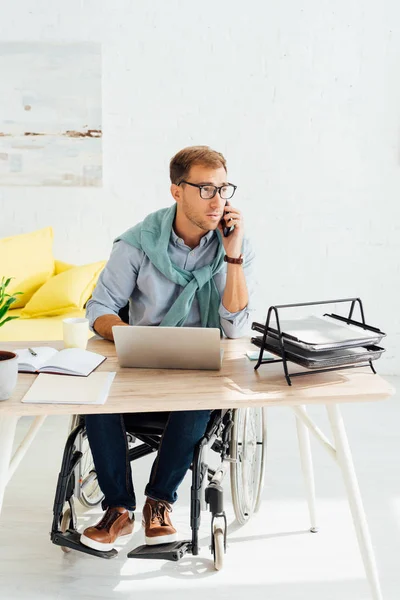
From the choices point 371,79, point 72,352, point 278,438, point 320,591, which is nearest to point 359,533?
point 320,591

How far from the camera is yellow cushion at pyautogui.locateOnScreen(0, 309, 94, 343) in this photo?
10.3 feet

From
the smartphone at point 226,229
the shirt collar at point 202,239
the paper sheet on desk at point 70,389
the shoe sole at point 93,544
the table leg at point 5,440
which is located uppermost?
the smartphone at point 226,229

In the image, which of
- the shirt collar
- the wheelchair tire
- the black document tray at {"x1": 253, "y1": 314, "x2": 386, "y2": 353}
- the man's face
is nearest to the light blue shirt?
the shirt collar

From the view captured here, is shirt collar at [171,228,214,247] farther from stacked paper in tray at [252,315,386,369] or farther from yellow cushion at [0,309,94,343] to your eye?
yellow cushion at [0,309,94,343]

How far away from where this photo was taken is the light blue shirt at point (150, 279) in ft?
7.12

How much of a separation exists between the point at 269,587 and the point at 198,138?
103 inches

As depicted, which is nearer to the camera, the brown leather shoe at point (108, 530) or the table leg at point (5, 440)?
the table leg at point (5, 440)

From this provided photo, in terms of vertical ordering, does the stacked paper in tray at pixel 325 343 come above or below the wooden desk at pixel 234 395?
above

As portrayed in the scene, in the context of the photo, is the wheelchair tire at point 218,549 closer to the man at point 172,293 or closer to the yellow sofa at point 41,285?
the man at point 172,293

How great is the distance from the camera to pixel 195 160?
6.87ft

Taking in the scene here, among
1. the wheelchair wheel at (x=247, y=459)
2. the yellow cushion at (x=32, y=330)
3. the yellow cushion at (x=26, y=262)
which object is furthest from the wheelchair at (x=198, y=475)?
the yellow cushion at (x=26, y=262)

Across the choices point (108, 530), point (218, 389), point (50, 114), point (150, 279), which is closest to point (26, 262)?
point (50, 114)

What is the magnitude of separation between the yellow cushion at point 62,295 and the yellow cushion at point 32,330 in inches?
3.3

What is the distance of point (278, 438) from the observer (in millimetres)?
3021
